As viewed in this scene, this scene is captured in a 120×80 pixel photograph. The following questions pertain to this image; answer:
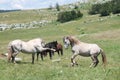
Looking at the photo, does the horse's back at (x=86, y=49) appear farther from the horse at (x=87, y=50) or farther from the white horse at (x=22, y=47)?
the white horse at (x=22, y=47)

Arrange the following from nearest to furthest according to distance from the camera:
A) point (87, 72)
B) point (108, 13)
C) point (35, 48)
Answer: point (87, 72) < point (35, 48) < point (108, 13)

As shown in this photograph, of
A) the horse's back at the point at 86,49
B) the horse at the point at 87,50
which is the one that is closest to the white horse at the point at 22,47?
the horse at the point at 87,50

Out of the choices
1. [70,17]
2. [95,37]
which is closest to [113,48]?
[95,37]

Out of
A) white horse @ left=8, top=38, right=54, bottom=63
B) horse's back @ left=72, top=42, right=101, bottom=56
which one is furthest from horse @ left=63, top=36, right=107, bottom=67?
white horse @ left=8, top=38, right=54, bottom=63

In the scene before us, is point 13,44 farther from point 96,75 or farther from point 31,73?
point 96,75

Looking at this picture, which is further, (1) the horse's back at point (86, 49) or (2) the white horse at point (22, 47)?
(2) the white horse at point (22, 47)

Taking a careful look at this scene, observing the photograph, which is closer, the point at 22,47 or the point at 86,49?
the point at 86,49

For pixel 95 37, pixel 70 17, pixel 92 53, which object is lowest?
pixel 70 17

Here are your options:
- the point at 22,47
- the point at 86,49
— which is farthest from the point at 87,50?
the point at 22,47

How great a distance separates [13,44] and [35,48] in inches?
59.5

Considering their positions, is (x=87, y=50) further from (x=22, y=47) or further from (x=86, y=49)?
(x=22, y=47)

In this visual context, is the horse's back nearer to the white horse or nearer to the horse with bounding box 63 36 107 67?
the horse with bounding box 63 36 107 67

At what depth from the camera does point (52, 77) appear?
1586 cm

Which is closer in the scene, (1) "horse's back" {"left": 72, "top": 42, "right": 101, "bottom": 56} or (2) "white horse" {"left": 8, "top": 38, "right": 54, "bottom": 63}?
(1) "horse's back" {"left": 72, "top": 42, "right": 101, "bottom": 56}
